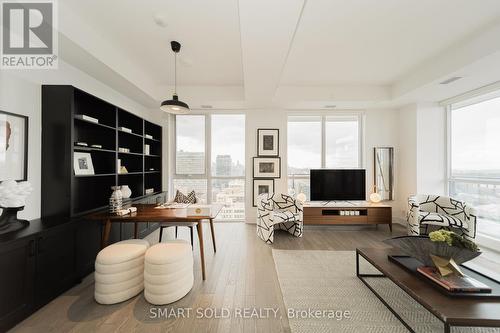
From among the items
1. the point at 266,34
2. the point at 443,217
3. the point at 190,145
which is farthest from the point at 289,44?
the point at 443,217

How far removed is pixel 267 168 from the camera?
455 cm

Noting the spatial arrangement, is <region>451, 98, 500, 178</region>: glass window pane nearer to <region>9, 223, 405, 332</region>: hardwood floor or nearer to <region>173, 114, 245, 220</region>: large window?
<region>9, 223, 405, 332</region>: hardwood floor

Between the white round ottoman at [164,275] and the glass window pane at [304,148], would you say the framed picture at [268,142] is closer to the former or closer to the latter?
the glass window pane at [304,148]

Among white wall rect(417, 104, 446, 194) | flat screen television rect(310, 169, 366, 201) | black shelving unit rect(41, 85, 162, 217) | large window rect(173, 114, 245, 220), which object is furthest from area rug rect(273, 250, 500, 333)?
white wall rect(417, 104, 446, 194)

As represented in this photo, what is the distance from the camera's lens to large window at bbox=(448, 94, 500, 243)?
326cm

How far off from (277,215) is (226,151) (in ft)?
6.59

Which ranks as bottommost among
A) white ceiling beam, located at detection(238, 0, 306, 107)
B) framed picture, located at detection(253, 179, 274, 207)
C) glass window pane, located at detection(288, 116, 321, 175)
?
framed picture, located at detection(253, 179, 274, 207)

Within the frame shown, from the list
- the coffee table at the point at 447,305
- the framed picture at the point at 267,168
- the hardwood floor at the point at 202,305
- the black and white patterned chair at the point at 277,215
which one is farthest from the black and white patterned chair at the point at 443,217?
the hardwood floor at the point at 202,305

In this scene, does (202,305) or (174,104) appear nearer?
(202,305)

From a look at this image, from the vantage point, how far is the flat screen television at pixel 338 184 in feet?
14.0

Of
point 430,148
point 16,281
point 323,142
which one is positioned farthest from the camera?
point 323,142

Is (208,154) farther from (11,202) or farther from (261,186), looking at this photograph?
Result: (11,202)

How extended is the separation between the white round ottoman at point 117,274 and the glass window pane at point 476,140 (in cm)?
543

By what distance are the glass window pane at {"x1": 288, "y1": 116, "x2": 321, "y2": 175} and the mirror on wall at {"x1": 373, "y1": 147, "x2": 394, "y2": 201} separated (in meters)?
1.30
